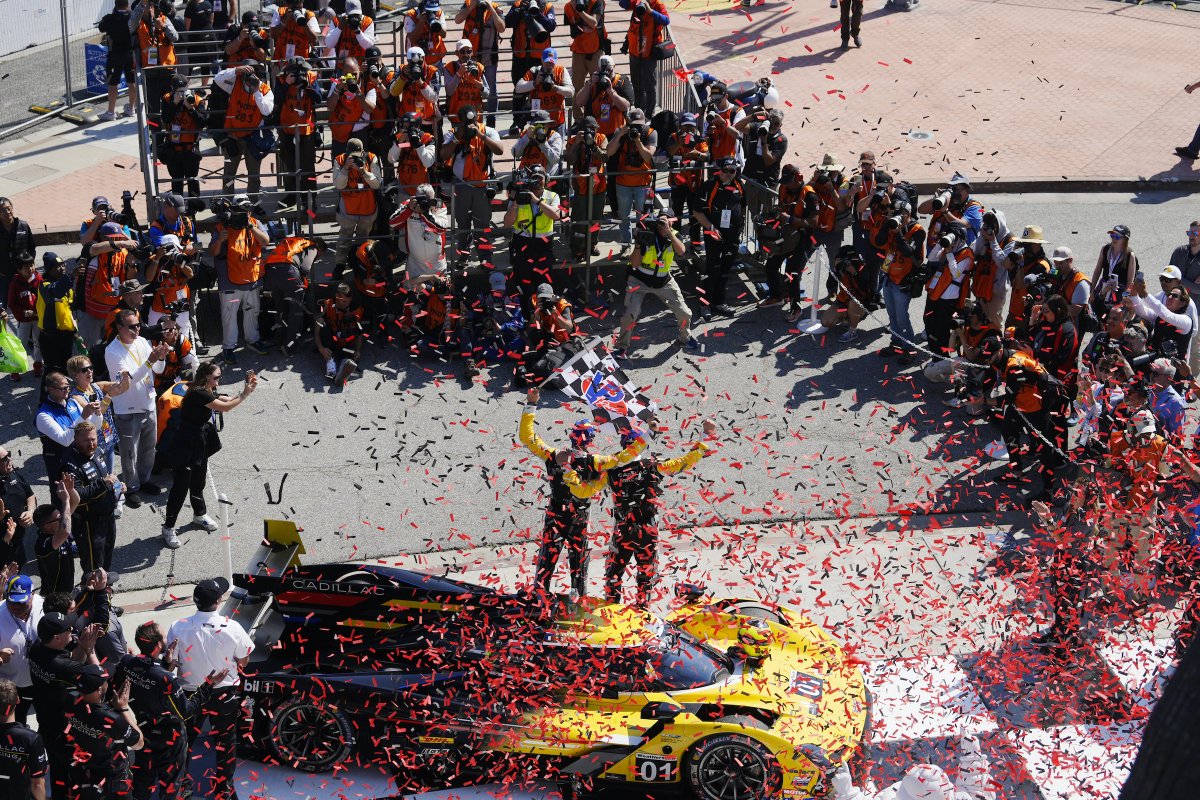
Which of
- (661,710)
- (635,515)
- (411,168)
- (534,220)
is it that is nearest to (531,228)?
(534,220)

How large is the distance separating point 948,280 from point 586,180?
4.29 m

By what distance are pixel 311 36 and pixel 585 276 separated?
5109 millimetres

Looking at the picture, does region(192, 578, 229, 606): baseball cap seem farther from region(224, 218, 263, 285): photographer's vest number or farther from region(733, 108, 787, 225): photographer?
region(733, 108, 787, 225): photographer

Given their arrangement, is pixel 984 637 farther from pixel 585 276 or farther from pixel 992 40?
pixel 992 40

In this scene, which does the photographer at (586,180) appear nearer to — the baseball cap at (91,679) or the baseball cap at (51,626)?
the baseball cap at (51,626)

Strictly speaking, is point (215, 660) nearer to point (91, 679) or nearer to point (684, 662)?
point (91, 679)

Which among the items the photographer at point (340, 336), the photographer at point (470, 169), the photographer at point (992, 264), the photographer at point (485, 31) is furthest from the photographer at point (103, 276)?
the photographer at point (992, 264)

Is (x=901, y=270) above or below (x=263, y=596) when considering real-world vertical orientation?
above

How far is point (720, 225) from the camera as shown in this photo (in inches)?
650

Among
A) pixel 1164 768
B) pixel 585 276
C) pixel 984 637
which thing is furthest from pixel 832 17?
pixel 1164 768

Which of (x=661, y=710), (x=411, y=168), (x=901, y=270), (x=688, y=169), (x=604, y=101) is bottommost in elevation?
(x=661, y=710)

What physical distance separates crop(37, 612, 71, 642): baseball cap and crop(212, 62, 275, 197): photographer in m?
8.41

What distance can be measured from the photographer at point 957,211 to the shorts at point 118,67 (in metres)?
11.4

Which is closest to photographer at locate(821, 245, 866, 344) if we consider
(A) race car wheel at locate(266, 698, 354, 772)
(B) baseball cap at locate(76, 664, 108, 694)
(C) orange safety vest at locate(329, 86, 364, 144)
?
(C) orange safety vest at locate(329, 86, 364, 144)
